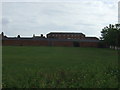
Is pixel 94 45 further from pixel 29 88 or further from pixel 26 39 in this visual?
pixel 29 88

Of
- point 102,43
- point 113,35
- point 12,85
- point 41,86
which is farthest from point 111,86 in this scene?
point 102,43

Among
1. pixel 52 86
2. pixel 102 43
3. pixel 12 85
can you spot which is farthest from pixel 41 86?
pixel 102 43

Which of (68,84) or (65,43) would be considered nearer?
(68,84)

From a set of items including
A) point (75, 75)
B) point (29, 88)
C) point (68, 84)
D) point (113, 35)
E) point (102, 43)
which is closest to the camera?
point (29, 88)

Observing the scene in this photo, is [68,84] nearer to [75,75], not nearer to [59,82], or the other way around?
[59,82]

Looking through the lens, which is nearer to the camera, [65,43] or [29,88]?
[29,88]

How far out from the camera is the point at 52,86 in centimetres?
661

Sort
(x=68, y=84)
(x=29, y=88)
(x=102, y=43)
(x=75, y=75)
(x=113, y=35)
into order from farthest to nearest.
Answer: (x=102, y=43), (x=113, y=35), (x=75, y=75), (x=68, y=84), (x=29, y=88)

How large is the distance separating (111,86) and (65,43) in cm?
7295

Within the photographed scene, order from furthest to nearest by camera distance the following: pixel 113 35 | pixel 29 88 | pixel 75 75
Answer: pixel 113 35, pixel 75 75, pixel 29 88

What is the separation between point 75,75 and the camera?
28.4 ft

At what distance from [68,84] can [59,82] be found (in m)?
0.37

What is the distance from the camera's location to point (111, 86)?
6.70m

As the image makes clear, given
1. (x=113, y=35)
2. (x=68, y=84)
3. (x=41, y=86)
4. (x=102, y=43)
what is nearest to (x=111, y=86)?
(x=68, y=84)
